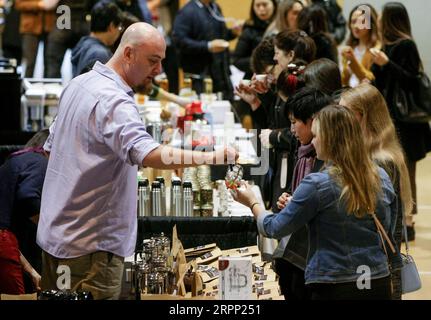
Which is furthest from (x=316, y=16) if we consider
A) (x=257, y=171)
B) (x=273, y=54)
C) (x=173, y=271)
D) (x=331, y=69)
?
(x=173, y=271)

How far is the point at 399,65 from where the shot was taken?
7.49m

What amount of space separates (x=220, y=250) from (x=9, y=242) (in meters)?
1.08

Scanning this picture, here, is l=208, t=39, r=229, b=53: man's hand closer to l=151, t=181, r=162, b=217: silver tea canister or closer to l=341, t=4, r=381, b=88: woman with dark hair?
l=341, t=4, r=381, b=88: woman with dark hair

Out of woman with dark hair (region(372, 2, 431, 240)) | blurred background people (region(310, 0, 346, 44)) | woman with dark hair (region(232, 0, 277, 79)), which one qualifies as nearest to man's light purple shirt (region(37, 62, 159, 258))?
woman with dark hair (region(372, 2, 431, 240))

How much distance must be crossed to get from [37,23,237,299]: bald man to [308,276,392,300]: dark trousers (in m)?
0.79

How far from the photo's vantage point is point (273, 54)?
695 cm

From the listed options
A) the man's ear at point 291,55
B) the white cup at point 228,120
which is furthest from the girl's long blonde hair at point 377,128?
the white cup at point 228,120

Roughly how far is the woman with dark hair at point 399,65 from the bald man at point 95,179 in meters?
3.65

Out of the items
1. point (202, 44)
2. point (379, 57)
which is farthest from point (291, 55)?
point (202, 44)

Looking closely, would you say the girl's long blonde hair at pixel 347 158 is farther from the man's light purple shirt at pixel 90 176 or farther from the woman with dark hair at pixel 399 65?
the woman with dark hair at pixel 399 65

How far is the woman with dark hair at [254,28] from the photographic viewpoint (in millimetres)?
9750

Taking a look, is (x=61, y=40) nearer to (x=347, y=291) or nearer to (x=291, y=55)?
(x=291, y=55)
